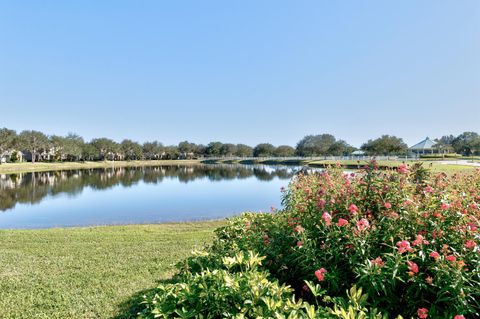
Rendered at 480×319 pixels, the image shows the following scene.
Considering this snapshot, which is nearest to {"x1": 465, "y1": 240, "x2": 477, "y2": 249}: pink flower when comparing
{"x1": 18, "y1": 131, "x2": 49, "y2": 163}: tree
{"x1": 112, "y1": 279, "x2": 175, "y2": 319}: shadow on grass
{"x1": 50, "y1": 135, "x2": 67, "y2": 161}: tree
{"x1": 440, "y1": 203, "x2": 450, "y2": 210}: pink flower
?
{"x1": 440, "y1": 203, "x2": 450, "y2": 210}: pink flower

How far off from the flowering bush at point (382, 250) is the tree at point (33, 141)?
81.2 m

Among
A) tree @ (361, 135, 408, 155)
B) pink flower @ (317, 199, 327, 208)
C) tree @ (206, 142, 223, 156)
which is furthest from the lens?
tree @ (206, 142, 223, 156)

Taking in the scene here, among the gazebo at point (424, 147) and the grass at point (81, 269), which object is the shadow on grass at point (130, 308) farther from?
the gazebo at point (424, 147)

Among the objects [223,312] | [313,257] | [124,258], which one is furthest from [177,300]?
[124,258]

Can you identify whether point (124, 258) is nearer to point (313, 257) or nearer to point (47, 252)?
point (47, 252)

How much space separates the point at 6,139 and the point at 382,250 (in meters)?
79.7

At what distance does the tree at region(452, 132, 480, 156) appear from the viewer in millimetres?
74688

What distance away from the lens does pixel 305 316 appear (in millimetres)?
1966

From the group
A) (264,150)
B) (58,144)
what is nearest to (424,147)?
(264,150)

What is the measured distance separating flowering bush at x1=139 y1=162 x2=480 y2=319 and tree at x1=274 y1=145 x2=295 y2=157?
112m

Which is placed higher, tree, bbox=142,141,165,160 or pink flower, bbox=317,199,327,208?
tree, bbox=142,141,165,160

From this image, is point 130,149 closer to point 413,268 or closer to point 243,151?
point 243,151

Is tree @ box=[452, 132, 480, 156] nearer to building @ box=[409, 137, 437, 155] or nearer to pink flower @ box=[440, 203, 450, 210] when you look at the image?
building @ box=[409, 137, 437, 155]

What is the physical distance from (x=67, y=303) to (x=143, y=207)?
1526cm
